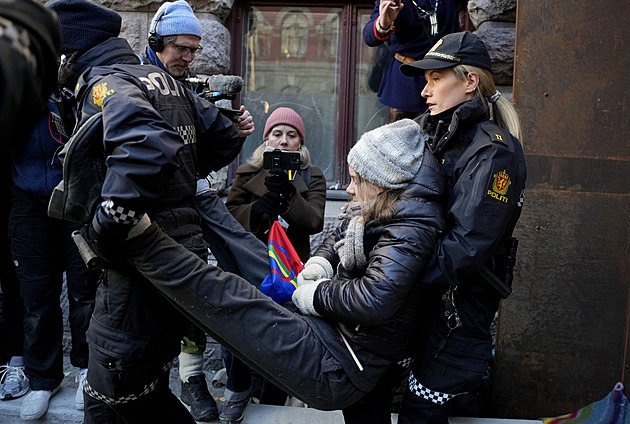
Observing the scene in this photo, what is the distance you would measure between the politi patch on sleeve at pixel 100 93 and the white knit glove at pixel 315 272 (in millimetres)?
995

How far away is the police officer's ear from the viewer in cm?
272

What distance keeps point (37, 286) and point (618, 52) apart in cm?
334

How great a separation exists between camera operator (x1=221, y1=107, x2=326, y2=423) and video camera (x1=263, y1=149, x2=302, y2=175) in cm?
3

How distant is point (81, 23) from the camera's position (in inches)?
105

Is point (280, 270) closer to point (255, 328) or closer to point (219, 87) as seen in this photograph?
point (255, 328)

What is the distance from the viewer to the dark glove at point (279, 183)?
3.65m

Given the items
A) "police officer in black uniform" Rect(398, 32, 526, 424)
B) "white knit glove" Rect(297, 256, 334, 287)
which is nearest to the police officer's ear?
"police officer in black uniform" Rect(398, 32, 526, 424)

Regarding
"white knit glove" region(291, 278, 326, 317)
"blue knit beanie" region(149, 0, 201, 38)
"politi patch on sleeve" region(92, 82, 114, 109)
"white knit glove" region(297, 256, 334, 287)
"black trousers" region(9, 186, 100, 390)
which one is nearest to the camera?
"politi patch on sleeve" region(92, 82, 114, 109)

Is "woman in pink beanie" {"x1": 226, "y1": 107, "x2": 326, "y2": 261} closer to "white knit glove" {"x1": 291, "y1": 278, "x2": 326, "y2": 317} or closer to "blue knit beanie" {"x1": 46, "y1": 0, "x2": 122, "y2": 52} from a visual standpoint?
"white knit glove" {"x1": 291, "y1": 278, "x2": 326, "y2": 317}

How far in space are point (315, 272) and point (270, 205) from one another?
3.52ft

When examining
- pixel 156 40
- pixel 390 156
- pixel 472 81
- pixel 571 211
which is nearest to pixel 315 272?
pixel 390 156

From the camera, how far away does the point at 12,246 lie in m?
3.63

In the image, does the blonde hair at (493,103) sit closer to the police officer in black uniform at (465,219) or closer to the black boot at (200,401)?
the police officer in black uniform at (465,219)

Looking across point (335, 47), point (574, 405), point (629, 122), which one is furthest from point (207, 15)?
point (574, 405)
